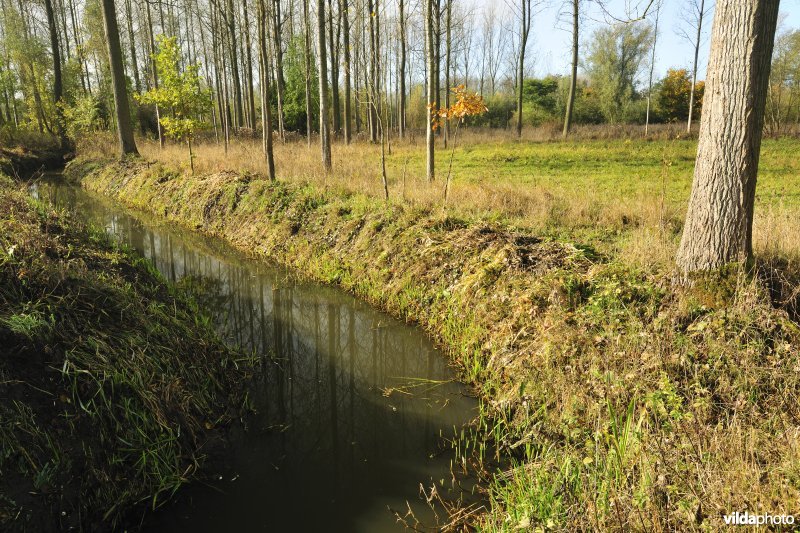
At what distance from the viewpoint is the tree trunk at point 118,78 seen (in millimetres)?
18656

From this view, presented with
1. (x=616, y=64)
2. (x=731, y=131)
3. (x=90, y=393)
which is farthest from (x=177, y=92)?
(x=616, y=64)

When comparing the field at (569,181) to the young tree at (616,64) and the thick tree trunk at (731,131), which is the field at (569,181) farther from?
the young tree at (616,64)

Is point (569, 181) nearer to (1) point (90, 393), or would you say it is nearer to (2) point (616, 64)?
(1) point (90, 393)

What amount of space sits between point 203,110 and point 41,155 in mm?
14867

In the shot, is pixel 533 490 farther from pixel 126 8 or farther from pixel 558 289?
pixel 126 8

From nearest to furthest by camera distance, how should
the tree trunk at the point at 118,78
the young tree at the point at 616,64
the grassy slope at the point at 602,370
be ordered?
1. the grassy slope at the point at 602,370
2. the tree trunk at the point at 118,78
3. the young tree at the point at 616,64

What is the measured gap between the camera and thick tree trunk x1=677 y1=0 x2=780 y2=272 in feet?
14.4

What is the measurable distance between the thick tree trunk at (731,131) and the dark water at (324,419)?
2987 millimetres

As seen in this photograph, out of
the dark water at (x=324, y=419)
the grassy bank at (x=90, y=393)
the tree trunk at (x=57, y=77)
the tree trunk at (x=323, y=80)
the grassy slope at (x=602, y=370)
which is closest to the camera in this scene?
the grassy slope at (x=602, y=370)

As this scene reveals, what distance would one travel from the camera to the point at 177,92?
48.4 feet

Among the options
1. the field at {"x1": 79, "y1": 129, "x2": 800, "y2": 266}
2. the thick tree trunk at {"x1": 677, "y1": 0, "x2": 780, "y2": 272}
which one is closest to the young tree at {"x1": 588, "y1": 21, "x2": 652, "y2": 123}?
the field at {"x1": 79, "y1": 129, "x2": 800, "y2": 266}

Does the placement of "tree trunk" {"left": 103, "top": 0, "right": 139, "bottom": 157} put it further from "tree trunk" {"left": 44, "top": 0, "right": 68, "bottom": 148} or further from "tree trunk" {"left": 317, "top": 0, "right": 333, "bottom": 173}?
"tree trunk" {"left": 317, "top": 0, "right": 333, "bottom": 173}

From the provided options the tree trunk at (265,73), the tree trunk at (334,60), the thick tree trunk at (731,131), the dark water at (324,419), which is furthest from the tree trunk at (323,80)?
the thick tree trunk at (731,131)

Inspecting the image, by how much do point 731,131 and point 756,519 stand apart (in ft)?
11.5
